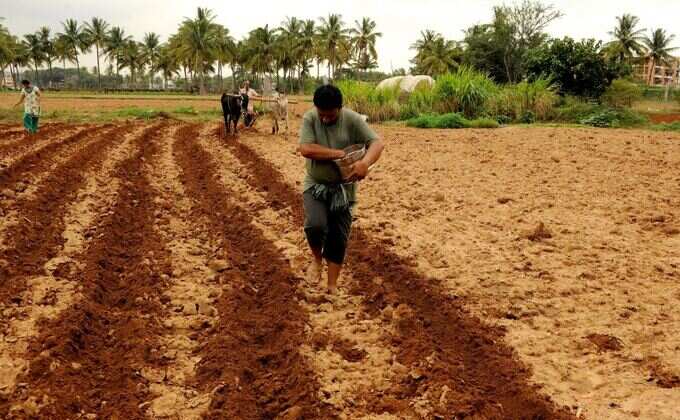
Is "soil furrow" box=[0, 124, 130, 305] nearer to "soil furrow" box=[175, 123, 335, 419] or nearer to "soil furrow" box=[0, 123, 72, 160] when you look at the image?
"soil furrow" box=[175, 123, 335, 419]

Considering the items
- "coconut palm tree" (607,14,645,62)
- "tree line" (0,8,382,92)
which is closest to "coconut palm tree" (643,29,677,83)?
"coconut palm tree" (607,14,645,62)

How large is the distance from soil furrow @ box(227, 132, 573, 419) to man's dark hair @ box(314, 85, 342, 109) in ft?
4.52

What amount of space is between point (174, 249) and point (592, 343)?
3323 millimetres

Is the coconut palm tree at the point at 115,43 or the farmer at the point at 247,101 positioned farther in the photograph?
the coconut palm tree at the point at 115,43

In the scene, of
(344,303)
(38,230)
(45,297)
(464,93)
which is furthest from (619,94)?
(45,297)

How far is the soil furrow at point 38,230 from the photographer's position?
400cm

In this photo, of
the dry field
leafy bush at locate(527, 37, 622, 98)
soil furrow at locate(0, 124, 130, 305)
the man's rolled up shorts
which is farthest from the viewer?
leafy bush at locate(527, 37, 622, 98)

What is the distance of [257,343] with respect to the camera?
320 centimetres

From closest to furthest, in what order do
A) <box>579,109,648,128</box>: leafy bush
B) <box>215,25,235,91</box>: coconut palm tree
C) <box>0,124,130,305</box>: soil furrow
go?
1. <box>0,124,130,305</box>: soil furrow
2. <box>579,109,648,128</box>: leafy bush
3. <box>215,25,235,91</box>: coconut palm tree

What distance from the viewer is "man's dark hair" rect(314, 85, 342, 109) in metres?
3.29

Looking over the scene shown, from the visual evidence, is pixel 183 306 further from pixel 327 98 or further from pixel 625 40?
pixel 625 40

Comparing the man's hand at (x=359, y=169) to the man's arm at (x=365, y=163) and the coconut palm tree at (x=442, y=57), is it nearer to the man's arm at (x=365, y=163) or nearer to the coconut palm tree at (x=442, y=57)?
the man's arm at (x=365, y=163)

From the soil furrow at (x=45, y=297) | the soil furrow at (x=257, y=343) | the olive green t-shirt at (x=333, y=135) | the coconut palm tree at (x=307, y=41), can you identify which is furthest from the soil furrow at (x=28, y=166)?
the coconut palm tree at (x=307, y=41)

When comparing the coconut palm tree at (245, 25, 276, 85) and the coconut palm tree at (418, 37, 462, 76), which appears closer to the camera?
the coconut palm tree at (418, 37, 462, 76)
